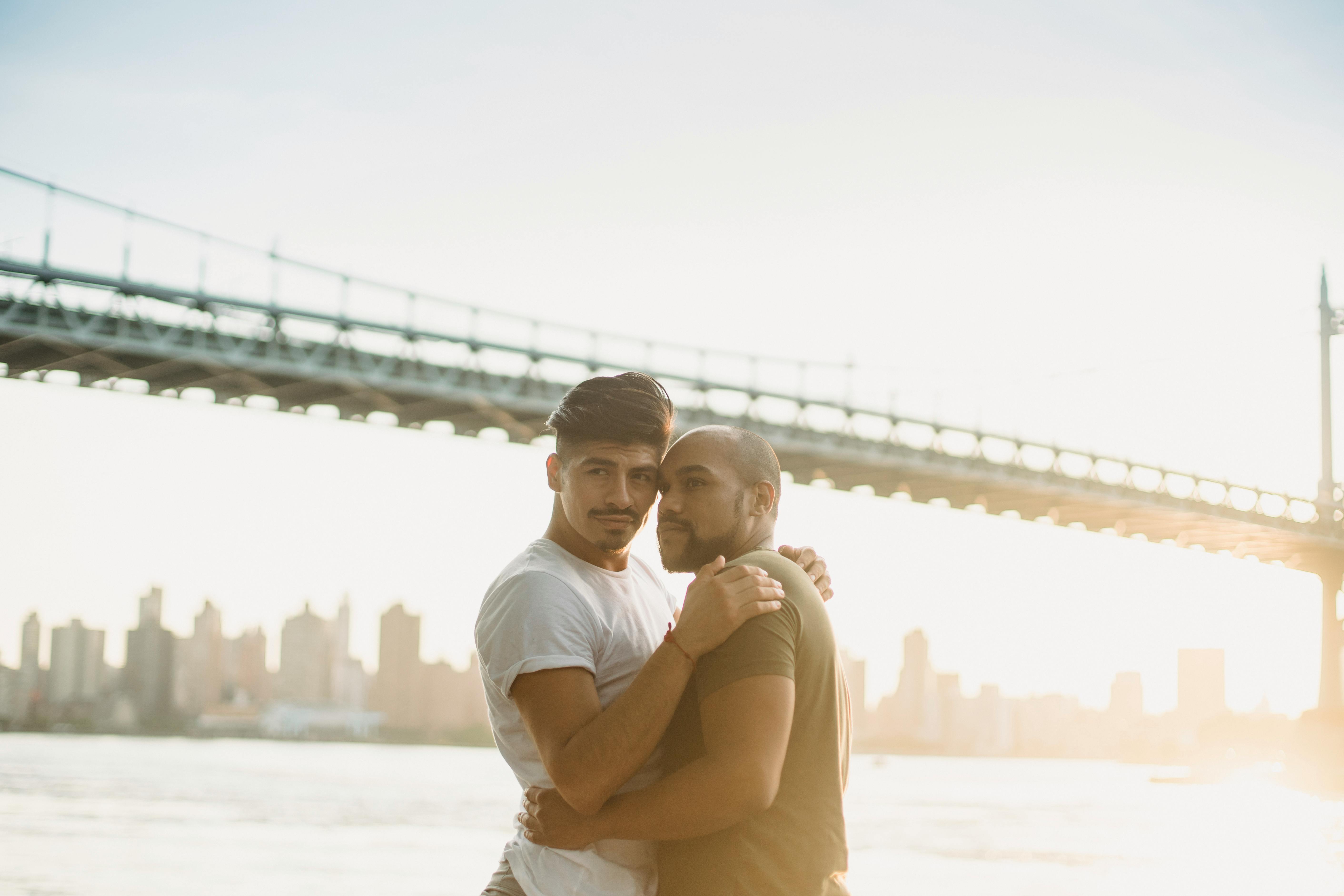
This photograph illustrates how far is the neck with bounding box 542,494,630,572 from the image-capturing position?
8.52ft

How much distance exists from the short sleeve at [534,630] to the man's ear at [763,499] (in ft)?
1.21

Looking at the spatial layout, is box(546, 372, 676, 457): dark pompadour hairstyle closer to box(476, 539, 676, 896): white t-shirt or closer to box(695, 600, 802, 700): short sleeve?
box(476, 539, 676, 896): white t-shirt

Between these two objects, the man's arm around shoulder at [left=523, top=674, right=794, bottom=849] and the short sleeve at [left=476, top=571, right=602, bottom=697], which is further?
the short sleeve at [left=476, top=571, right=602, bottom=697]

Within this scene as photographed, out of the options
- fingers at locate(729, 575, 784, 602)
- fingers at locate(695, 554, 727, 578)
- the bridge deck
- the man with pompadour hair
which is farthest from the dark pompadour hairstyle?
the bridge deck

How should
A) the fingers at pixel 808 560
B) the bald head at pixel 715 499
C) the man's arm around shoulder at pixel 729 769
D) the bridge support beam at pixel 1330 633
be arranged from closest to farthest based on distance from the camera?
the man's arm around shoulder at pixel 729 769
the bald head at pixel 715 499
the fingers at pixel 808 560
the bridge support beam at pixel 1330 633

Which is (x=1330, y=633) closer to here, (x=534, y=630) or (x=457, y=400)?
(x=457, y=400)

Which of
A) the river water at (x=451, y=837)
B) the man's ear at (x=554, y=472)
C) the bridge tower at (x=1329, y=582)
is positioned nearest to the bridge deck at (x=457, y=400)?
the bridge tower at (x=1329, y=582)

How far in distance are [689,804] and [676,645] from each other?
26cm

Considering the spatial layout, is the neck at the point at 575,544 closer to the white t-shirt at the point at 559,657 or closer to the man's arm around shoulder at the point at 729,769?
the white t-shirt at the point at 559,657

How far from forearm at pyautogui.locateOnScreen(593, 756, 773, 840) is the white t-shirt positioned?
75 millimetres

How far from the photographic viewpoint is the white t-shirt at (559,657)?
2328mm

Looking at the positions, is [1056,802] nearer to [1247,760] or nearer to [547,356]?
Answer: [1247,760]

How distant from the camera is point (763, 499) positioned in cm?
248

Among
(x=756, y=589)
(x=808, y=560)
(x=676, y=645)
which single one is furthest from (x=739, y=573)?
(x=808, y=560)
